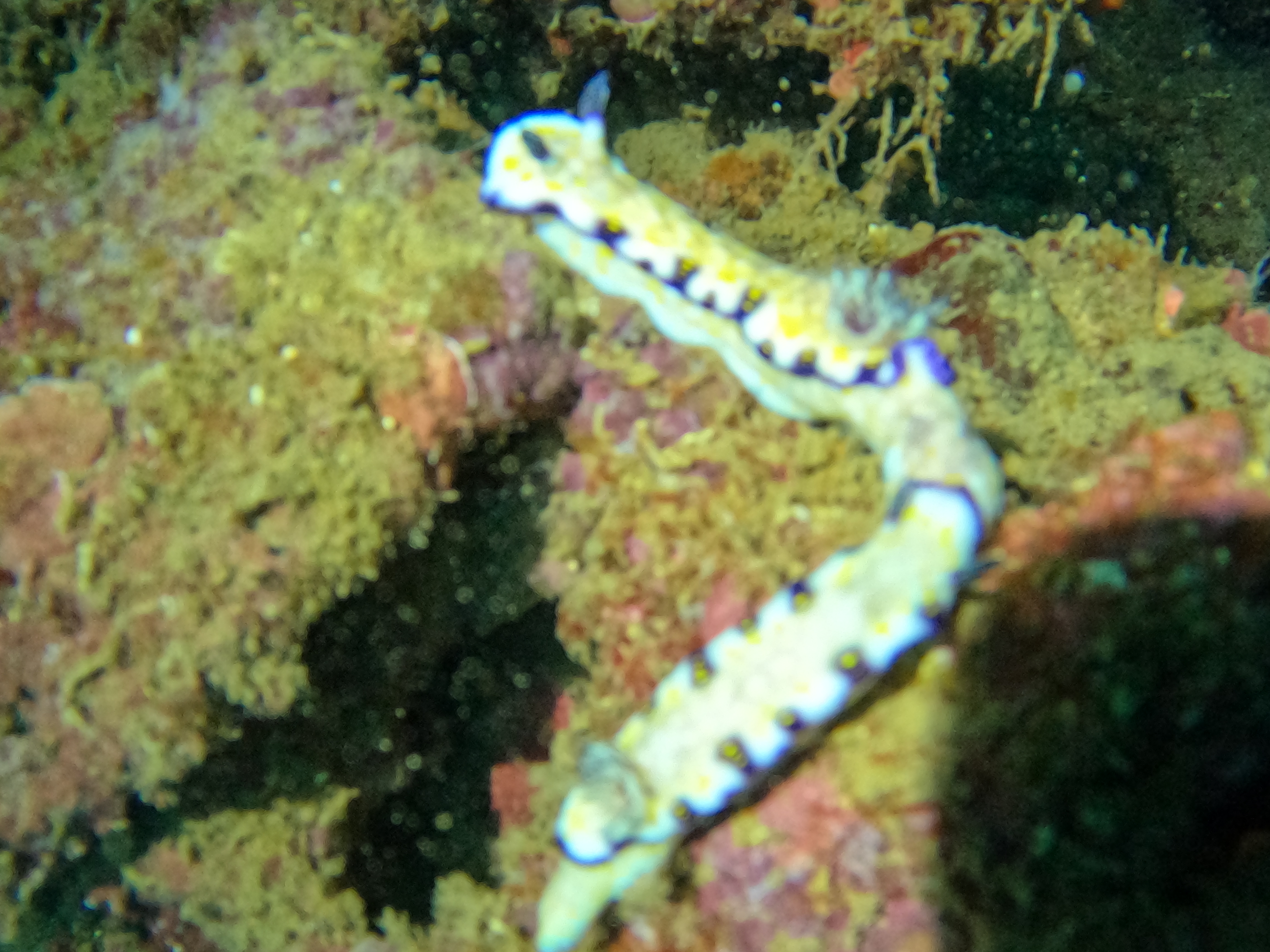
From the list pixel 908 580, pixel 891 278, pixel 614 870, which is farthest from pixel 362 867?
pixel 891 278

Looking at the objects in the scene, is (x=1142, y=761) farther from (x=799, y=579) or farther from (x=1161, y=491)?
(x=799, y=579)

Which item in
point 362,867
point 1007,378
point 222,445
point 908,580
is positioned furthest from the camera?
point 362,867

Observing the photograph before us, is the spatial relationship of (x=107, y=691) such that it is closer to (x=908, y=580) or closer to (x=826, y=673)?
(x=826, y=673)

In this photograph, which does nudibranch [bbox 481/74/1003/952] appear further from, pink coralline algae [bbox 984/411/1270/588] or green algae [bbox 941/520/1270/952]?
green algae [bbox 941/520/1270/952]

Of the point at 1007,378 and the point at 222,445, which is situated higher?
the point at 222,445

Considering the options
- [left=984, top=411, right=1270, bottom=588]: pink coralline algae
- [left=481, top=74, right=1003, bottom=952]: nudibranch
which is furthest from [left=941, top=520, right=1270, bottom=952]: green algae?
[left=481, top=74, right=1003, bottom=952]: nudibranch

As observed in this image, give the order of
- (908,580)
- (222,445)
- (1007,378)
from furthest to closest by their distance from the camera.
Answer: (1007,378) → (222,445) → (908,580)

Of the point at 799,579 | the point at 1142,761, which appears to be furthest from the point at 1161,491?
the point at 799,579

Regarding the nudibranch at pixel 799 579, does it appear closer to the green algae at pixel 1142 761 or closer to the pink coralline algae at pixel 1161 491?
the pink coralline algae at pixel 1161 491
